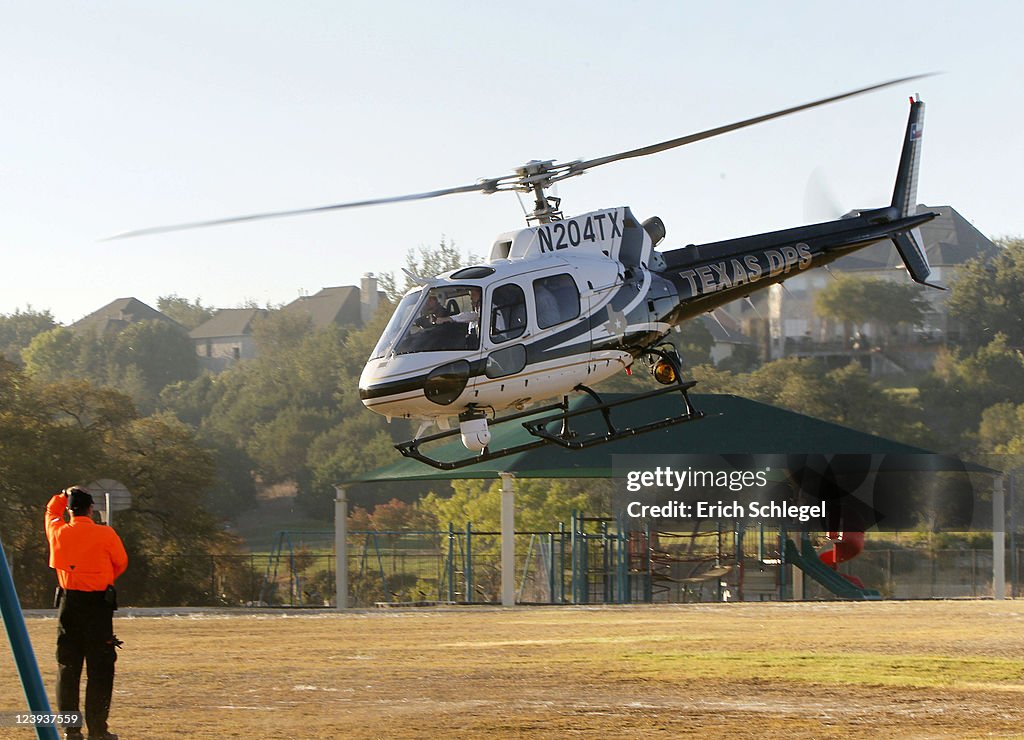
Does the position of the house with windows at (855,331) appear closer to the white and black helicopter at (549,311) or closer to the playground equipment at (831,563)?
→ the playground equipment at (831,563)

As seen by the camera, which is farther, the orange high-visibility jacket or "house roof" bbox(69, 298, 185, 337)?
"house roof" bbox(69, 298, 185, 337)

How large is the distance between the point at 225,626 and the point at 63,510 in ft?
49.3

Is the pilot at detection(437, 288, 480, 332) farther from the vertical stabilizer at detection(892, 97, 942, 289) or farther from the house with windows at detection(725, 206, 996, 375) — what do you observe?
the house with windows at detection(725, 206, 996, 375)

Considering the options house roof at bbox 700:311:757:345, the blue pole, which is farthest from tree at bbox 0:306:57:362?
the blue pole

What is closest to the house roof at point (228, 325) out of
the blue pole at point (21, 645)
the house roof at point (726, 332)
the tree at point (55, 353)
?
the tree at point (55, 353)

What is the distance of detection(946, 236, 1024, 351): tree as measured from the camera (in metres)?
82.6

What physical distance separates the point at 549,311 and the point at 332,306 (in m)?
99.9

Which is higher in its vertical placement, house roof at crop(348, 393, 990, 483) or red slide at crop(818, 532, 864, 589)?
house roof at crop(348, 393, 990, 483)

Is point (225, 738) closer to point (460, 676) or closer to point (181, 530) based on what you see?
point (460, 676)

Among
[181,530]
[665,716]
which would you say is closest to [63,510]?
[665,716]

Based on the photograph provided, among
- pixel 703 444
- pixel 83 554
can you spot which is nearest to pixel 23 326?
pixel 703 444

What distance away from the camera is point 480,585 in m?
52.0

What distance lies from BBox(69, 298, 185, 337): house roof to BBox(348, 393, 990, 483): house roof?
9371 centimetres

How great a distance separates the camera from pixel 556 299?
18812 millimetres
